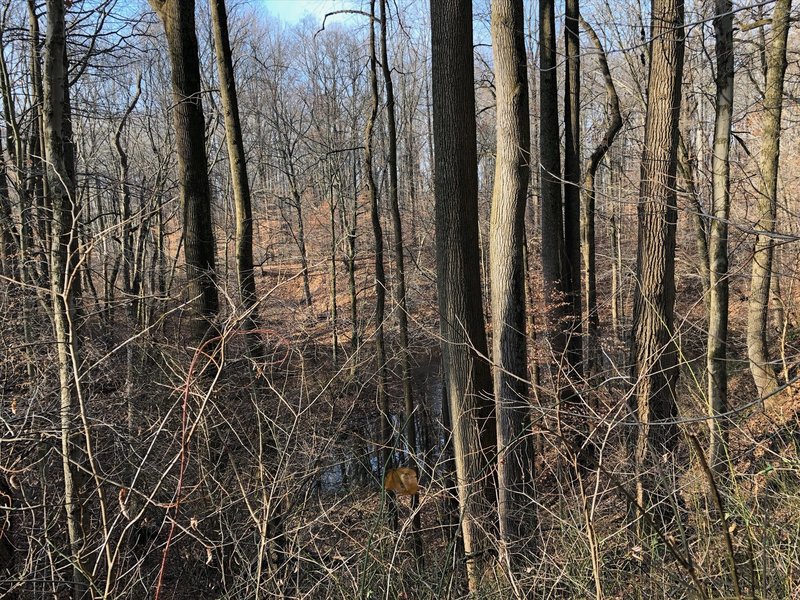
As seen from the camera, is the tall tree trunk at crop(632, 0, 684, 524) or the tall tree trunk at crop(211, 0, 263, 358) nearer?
the tall tree trunk at crop(632, 0, 684, 524)

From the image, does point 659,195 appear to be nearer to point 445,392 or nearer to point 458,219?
point 458,219

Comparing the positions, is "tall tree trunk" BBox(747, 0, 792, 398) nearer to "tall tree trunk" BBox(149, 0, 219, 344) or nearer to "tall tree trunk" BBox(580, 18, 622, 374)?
"tall tree trunk" BBox(580, 18, 622, 374)

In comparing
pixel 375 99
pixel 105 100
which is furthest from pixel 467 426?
pixel 105 100

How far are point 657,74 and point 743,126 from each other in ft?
42.2

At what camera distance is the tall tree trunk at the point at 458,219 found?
5.80 metres

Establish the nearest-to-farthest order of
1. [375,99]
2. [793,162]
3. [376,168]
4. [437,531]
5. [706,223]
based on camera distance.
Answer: [437,531] < [706,223] < [375,99] < [793,162] < [376,168]

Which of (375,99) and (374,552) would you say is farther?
(375,99)

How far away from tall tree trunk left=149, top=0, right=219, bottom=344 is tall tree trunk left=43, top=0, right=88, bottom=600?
2.03 metres

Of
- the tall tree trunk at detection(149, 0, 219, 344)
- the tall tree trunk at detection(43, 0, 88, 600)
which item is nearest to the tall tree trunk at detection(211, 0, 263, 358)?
the tall tree trunk at detection(149, 0, 219, 344)

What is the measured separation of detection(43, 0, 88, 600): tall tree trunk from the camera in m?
→ 3.62

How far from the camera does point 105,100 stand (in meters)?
20.8

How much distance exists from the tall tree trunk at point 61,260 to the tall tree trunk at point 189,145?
6.66 feet

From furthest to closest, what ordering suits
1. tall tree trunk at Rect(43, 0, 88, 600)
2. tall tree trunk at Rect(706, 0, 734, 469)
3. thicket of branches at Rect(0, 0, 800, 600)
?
tall tree trunk at Rect(706, 0, 734, 469) → tall tree trunk at Rect(43, 0, 88, 600) → thicket of branches at Rect(0, 0, 800, 600)

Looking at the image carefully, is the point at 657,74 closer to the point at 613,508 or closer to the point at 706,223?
the point at 706,223
